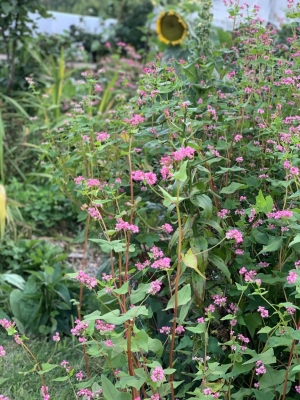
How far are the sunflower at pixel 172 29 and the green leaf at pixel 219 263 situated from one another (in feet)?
11.9

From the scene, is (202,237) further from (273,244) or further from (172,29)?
(172,29)

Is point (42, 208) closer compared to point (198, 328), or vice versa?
point (198, 328)

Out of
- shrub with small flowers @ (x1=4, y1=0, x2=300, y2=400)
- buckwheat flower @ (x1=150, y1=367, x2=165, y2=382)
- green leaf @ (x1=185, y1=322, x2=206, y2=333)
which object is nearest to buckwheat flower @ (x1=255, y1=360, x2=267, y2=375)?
shrub with small flowers @ (x1=4, y1=0, x2=300, y2=400)

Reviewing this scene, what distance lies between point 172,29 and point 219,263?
373 cm

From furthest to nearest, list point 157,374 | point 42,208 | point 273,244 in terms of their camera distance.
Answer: point 42,208 → point 273,244 → point 157,374

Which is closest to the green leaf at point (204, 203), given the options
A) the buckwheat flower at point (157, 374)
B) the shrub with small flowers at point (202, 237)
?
the shrub with small flowers at point (202, 237)

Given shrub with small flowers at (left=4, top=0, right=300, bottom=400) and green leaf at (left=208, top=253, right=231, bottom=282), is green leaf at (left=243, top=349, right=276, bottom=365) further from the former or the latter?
green leaf at (left=208, top=253, right=231, bottom=282)

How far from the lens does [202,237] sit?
157 cm

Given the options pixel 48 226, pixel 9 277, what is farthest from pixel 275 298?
pixel 48 226

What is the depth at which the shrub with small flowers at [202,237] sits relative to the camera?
1396mm

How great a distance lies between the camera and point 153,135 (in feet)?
6.43

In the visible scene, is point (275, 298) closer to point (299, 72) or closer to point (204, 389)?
point (204, 389)

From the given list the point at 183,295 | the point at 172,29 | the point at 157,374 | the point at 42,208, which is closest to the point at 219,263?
the point at 183,295

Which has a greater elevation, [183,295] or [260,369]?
[183,295]
